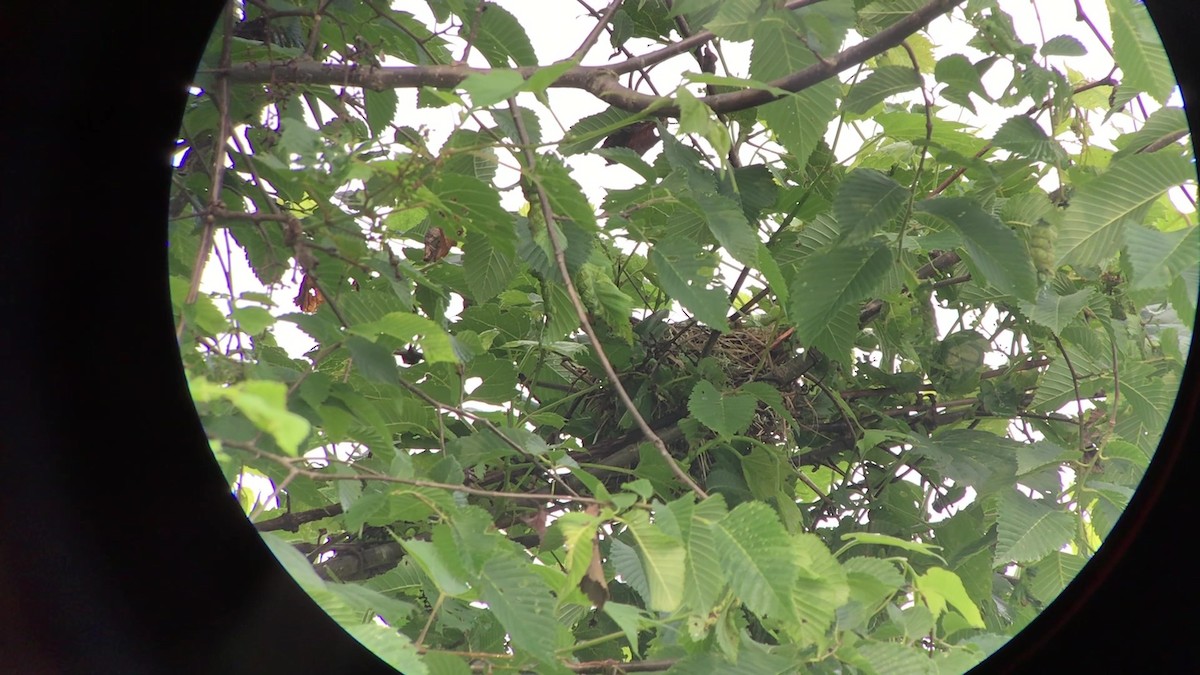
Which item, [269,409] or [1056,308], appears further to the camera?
[1056,308]

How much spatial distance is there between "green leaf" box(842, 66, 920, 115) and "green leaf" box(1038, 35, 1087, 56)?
0.07 m

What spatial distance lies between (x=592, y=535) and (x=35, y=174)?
262 millimetres

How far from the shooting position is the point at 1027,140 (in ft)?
1.56

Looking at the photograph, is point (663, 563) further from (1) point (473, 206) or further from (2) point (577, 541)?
(1) point (473, 206)

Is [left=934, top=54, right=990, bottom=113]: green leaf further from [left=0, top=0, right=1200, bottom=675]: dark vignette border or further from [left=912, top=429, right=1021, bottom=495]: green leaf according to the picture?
[left=912, top=429, right=1021, bottom=495]: green leaf

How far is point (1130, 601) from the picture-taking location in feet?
1.37

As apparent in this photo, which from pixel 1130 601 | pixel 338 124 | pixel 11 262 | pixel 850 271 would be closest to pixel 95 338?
pixel 11 262

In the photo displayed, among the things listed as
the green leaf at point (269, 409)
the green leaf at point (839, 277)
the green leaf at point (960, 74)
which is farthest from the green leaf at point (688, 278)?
the green leaf at point (269, 409)

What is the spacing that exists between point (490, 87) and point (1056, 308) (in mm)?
362

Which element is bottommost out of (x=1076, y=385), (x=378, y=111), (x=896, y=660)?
(x=896, y=660)

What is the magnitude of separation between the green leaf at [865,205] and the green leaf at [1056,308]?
13 cm

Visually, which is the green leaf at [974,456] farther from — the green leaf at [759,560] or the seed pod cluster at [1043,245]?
the green leaf at [759,560]

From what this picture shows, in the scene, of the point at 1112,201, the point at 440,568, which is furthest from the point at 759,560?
the point at 1112,201

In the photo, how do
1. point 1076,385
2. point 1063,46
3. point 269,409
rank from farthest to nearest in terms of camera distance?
point 1076,385, point 1063,46, point 269,409
